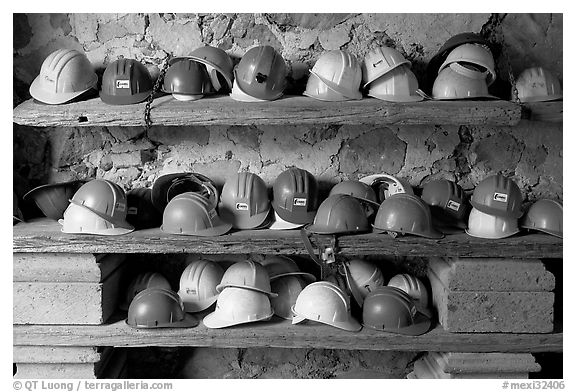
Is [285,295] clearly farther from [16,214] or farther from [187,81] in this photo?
[16,214]

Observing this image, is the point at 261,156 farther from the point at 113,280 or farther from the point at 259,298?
the point at 113,280

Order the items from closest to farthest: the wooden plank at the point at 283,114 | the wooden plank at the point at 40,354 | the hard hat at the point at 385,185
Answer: the wooden plank at the point at 283,114 < the wooden plank at the point at 40,354 < the hard hat at the point at 385,185

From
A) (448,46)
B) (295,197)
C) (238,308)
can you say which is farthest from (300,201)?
(448,46)

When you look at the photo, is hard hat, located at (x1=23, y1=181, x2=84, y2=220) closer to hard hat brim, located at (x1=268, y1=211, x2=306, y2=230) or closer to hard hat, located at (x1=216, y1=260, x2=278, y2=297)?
hard hat, located at (x1=216, y1=260, x2=278, y2=297)

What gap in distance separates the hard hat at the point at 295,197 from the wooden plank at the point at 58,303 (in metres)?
1.16

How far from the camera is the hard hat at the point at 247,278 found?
393cm

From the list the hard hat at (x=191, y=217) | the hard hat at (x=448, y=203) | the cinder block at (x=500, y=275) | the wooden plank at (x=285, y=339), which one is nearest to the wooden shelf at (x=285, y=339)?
the wooden plank at (x=285, y=339)

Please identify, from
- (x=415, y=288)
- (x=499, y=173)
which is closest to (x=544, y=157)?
(x=499, y=173)

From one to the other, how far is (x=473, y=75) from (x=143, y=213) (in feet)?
7.07

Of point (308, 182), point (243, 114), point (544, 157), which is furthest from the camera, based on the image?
point (544, 157)

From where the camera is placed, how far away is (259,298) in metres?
3.93

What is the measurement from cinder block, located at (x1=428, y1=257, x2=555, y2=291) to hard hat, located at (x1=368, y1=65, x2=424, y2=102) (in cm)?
100

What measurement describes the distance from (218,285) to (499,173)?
1958mm

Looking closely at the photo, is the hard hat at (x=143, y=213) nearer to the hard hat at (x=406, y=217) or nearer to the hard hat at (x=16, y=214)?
the hard hat at (x=16, y=214)
